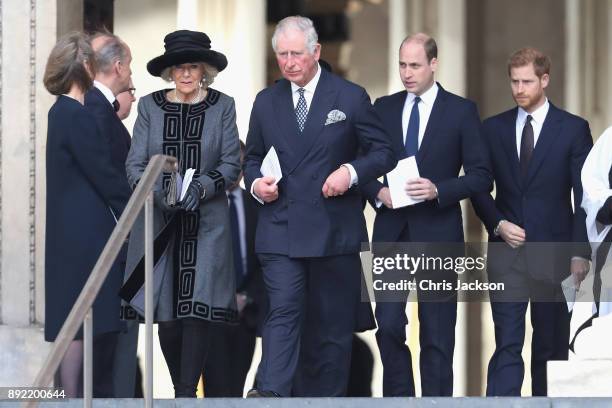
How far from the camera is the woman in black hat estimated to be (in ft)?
31.7

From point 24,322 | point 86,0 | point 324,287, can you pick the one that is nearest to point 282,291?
point 324,287

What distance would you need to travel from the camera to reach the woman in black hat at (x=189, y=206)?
9672 mm

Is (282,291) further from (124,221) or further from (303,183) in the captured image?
(124,221)

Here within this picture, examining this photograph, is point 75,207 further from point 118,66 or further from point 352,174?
point 352,174

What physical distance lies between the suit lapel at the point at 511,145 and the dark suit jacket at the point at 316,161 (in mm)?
941

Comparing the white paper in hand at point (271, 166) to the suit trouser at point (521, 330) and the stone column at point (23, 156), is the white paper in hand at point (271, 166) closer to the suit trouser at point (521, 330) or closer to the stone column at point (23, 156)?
the suit trouser at point (521, 330)

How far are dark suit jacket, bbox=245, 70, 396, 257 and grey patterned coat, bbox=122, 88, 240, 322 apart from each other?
0.16 metres

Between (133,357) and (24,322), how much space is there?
4.10 ft

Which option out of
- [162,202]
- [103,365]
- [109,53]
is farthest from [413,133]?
[103,365]

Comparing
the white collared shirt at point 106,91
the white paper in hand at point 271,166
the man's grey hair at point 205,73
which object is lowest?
the white paper in hand at point 271,166

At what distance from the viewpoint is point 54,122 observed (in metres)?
9.77

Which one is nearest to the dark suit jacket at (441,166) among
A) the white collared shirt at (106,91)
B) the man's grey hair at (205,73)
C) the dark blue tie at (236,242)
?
the man's grey hair at (205,73)

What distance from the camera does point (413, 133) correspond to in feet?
34.1

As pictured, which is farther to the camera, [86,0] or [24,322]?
[86,0]
